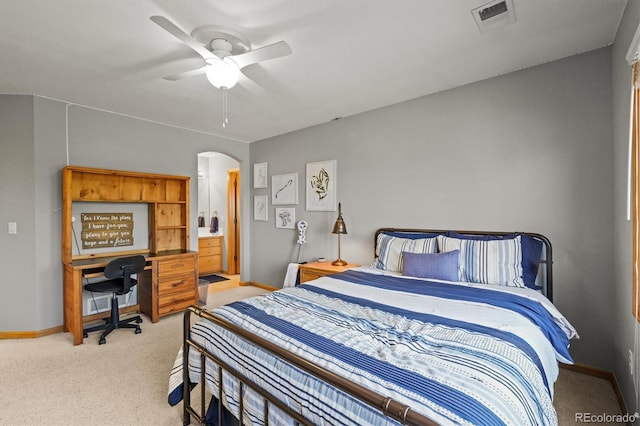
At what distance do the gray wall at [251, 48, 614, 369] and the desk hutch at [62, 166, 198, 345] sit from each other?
84.8 inches

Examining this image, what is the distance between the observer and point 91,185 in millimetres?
3477

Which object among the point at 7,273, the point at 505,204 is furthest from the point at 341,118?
the point at 7,273

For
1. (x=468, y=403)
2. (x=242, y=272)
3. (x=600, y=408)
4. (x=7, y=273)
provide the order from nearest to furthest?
(x=468, y=403) < (x=600, y=408) < (x=7, y=273) < (x=242, y=272)

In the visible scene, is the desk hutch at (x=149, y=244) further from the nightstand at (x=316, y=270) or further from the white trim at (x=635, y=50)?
the white trim at (x=635, y=50)

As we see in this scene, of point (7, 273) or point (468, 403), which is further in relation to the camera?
point (7, 273)

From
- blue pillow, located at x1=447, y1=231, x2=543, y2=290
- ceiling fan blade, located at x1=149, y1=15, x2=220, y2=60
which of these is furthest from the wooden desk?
blue pillow, located at x1=447, y1=231, x2=543, y2=290

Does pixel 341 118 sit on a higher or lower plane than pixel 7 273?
higher

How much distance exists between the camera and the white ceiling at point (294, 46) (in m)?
1.82

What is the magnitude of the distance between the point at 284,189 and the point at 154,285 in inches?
84.7

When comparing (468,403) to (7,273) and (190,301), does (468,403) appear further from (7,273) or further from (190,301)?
(7,273)

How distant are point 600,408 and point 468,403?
1907 mm

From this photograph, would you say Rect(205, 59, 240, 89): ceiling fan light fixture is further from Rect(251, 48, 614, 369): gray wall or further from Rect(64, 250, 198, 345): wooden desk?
Rect(64, 250, 198, 345): wooden desk

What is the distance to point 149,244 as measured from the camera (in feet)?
13.2

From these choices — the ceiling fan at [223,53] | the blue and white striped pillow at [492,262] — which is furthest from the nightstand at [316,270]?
the ceiling fan at [223,53]
